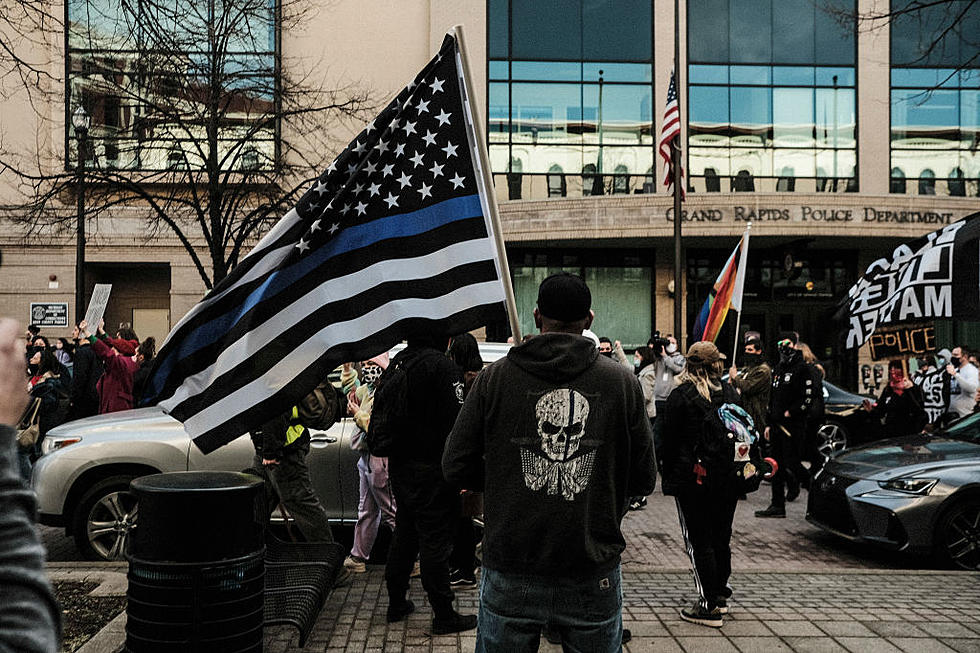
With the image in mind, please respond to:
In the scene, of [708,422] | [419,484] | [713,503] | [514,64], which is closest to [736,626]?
[713,503]

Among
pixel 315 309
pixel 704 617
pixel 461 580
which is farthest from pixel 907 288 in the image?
pixel 315 309

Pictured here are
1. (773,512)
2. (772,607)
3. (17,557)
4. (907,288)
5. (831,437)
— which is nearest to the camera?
(17,557)

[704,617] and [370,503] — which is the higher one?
[370,503]

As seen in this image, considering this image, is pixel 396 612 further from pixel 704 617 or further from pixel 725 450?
pixel 725 450

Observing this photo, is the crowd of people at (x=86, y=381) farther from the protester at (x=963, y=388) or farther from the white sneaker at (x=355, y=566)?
the protester at (x=963, y=388)

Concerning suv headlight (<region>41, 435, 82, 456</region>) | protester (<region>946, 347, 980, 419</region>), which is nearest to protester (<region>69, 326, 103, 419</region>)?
suv headlight (<region>41, 435, 82, 456</region>)

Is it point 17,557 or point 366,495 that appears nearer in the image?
point 17,557

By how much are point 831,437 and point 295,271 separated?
508 inches

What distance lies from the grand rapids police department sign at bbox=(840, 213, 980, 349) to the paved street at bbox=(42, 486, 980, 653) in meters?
2.10

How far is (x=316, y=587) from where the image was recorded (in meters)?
5.35

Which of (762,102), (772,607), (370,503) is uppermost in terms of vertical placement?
(762,102)

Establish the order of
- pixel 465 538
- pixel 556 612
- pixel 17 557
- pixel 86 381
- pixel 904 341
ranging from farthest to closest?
pixel 86 381 < pixel 904 341 < pixel 465 538 < pixel 556 612 < pixel 17 557

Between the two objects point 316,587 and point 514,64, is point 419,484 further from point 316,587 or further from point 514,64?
point 514,64

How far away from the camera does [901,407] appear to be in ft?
38.8
